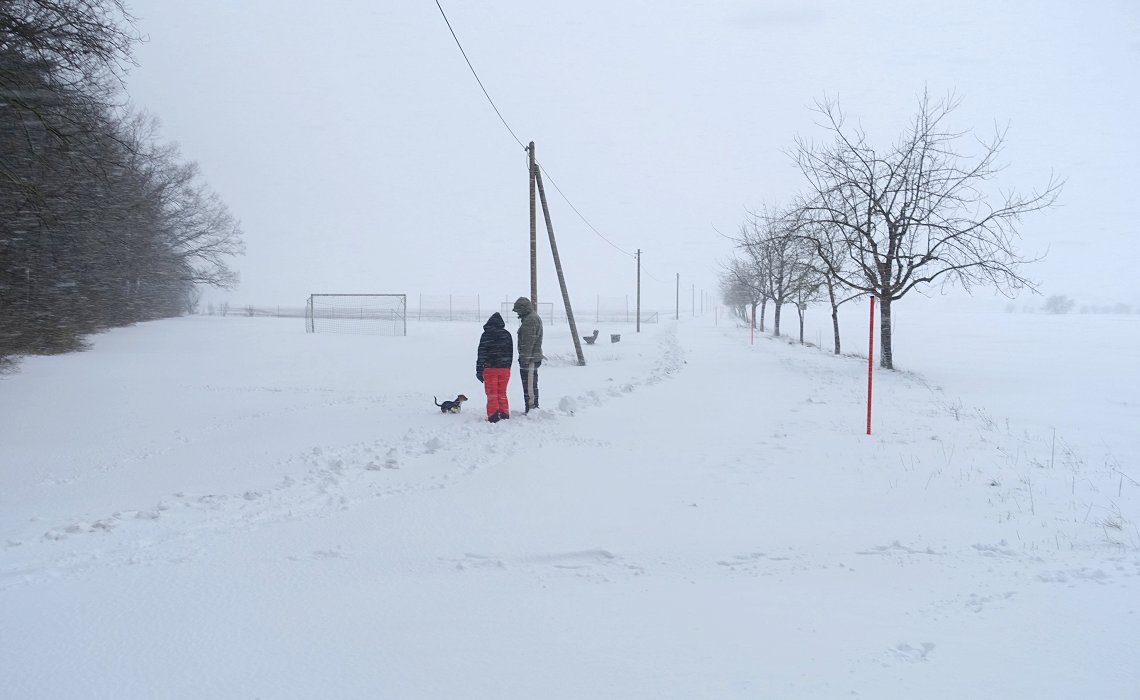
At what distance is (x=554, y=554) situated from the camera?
15.4 feet

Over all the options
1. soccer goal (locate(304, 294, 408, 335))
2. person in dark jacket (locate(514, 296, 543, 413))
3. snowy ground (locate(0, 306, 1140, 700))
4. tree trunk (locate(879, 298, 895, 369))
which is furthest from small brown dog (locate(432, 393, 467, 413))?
soccer goal (locate(304, 294, 408, 335))

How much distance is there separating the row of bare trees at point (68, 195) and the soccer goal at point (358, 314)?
7207 millimetres

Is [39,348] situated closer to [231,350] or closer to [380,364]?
[231,350]

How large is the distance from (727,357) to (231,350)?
1700 cm

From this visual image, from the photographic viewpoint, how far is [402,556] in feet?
15.1

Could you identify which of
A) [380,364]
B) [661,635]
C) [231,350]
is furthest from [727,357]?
[661,635]

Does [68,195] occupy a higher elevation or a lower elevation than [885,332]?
higher

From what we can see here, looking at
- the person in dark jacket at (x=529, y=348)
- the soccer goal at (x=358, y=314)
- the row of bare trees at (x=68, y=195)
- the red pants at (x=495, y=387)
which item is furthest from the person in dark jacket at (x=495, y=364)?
the soccer goal at (x=358, y=314)

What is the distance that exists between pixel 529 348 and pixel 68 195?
11.4 m

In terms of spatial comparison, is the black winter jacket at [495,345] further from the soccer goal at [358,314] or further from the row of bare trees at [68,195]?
the soccer goal at [358,314]

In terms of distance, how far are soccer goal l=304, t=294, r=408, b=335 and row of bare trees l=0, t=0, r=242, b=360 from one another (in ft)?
23.6

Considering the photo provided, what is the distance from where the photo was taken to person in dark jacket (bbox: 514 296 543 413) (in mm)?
10603

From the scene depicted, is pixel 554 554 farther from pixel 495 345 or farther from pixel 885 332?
pixel 885 332

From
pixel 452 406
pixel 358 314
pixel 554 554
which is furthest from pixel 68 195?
pixel 358 314
